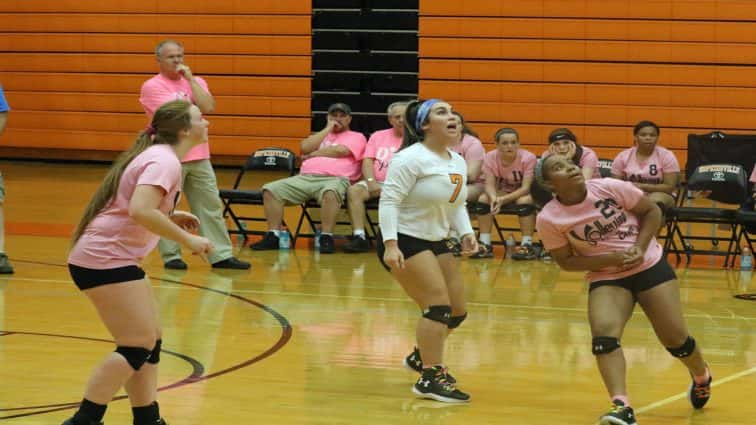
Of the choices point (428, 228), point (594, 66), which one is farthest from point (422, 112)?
point (594, 66)

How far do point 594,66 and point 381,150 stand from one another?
4.74 m

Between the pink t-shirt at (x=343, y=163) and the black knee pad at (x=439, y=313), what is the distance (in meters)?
5.22

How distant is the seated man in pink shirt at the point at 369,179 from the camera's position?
10.4m

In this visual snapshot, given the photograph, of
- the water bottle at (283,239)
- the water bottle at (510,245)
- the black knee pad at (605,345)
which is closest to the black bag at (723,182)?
the water bottle at (510,245)

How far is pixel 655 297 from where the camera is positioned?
5.25 m

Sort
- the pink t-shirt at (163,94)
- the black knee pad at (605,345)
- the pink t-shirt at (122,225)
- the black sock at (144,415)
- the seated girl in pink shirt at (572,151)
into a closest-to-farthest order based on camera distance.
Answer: the pink t-shirt at (122,225) < the black sock at (144,415) < the black knee pad at (605,345) < the pink t-shirt at (163,94) < the seated girl in pink shirt at (572,151)

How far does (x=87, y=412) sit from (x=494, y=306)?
3.96 metres

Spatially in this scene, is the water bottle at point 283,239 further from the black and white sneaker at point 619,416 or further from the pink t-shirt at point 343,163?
the black and white sneaker at point 619,416

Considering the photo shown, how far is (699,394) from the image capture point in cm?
542

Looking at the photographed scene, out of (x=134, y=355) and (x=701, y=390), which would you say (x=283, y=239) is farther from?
(x=134, y=355)

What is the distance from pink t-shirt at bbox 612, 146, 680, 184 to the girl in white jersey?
16.0 ft

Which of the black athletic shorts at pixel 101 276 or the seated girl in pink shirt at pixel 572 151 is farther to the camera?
the seated girl in pink shirt at pixel 572 151

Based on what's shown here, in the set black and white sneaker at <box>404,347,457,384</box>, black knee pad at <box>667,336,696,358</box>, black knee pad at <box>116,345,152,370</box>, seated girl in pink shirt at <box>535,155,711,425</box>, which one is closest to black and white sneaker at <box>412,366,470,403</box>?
black and white sneaker at <box>404,347,457,384</box>

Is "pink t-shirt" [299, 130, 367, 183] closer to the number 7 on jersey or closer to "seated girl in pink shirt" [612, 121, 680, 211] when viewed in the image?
"seated girl in pink shirt" [612, 121, 680, 211]
